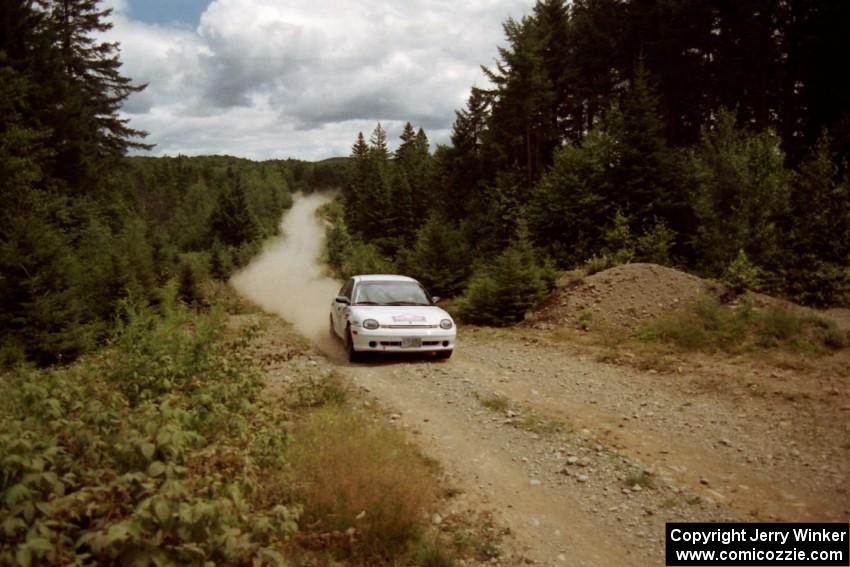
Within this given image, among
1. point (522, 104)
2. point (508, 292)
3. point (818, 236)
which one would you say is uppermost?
point (522, 104)

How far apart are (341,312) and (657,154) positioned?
1618 centimetres

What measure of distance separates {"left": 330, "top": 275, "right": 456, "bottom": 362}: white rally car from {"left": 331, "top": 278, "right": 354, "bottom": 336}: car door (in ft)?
0.08

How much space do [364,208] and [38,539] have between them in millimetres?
52528

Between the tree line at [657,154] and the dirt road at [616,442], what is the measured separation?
6.91m

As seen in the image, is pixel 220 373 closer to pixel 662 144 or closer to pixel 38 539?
pixel 38 539

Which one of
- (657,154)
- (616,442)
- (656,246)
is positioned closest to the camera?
(616,442)

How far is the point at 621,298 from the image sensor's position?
15258 mm

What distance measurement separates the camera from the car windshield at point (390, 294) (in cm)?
1171

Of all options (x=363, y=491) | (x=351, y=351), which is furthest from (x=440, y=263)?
(x=363, y=491)

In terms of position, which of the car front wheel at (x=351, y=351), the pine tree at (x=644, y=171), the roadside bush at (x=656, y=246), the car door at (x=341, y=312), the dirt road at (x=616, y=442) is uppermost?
the pine tree at (x=644, y=171)

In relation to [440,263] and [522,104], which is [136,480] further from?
[522,104]

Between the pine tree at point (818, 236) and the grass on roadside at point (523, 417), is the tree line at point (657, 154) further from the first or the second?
the grass on roadside at point (523, 417)

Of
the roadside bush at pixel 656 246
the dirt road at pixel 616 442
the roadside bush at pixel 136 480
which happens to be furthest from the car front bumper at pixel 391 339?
the roadside bush at pixel 656 246

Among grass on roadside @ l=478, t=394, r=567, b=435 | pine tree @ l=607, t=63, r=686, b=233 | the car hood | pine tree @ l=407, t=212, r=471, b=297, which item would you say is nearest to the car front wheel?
the car hood
